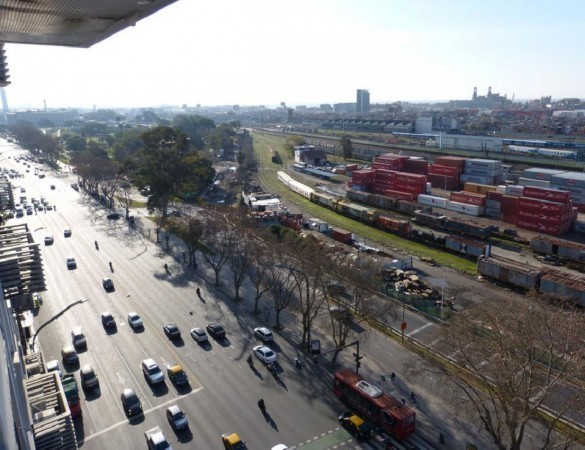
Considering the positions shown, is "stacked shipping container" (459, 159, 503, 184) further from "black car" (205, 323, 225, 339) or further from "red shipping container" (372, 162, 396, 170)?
"black car" (205, 323, 225, 339)

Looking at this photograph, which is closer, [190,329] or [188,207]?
[190,329]

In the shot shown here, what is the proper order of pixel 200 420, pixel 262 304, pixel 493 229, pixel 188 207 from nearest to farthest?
pixel 200 420 → pixel 262 304 → pixel 493 229 → pixel 188 207

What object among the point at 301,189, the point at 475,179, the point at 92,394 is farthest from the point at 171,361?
the point at 475,179

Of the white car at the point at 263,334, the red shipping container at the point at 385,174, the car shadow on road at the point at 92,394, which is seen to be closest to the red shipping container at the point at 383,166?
the red shipping container at the point at 385,174

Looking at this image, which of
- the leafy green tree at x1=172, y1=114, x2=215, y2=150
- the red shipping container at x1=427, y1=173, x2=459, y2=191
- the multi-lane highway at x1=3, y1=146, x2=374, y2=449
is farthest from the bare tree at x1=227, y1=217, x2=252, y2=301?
the leafy green tree at x1=172, y1=114, x2=215, y2=150

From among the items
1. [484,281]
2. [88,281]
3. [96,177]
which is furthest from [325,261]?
[96,177]

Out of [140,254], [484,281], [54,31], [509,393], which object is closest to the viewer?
[54,31]

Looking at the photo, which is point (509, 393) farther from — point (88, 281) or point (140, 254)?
point (140, 254)
